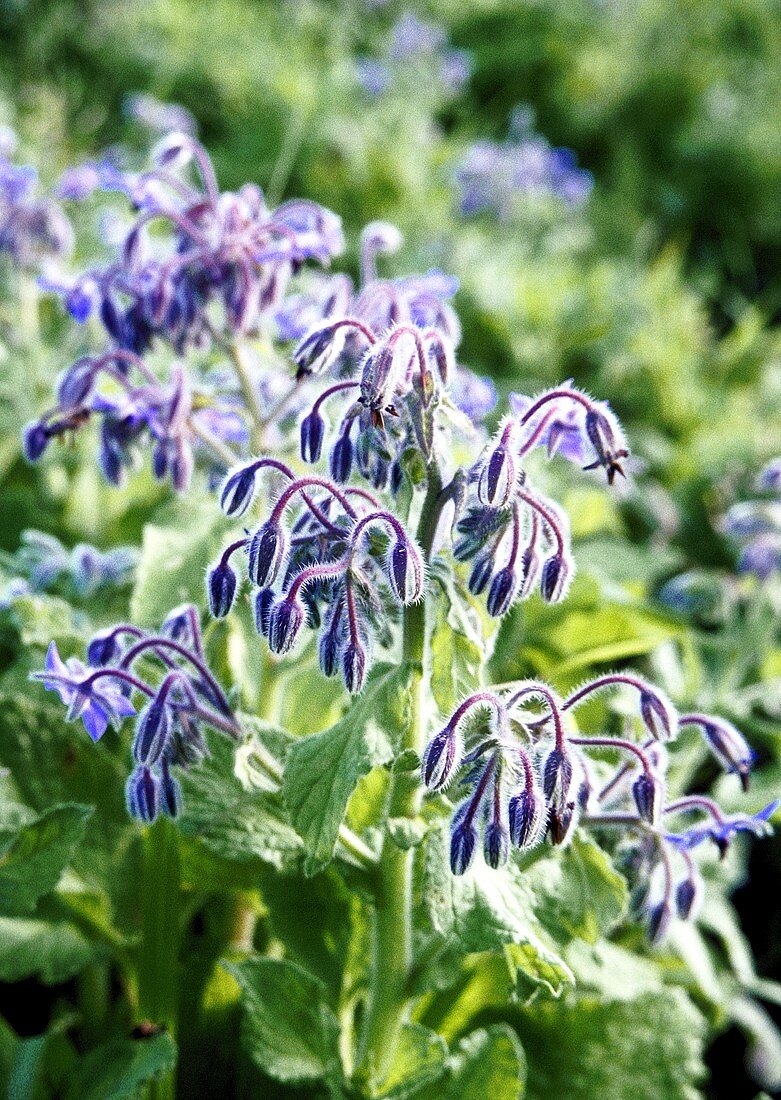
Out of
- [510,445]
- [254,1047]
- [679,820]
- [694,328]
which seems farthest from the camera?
[694,328]

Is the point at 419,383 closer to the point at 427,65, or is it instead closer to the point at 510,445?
the point at 510,445

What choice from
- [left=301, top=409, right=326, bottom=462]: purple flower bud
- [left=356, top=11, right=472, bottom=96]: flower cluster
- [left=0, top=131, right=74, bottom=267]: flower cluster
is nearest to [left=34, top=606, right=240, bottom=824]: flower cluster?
[left=301, top=409, right=326, bottom=462]: purple flower bud

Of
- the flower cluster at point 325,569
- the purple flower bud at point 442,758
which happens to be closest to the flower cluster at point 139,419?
the flower cluster at point 325,569

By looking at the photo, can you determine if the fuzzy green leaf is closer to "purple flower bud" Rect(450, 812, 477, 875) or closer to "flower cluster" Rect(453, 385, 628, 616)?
"purple flower bud" Rect(450, 812, 477, 875)

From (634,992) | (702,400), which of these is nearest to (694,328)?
(702,400)

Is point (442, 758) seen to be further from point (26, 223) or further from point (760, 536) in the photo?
point (26, 223)

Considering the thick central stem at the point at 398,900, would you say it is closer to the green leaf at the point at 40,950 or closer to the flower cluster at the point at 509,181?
the green leaf at the point at 40,950
